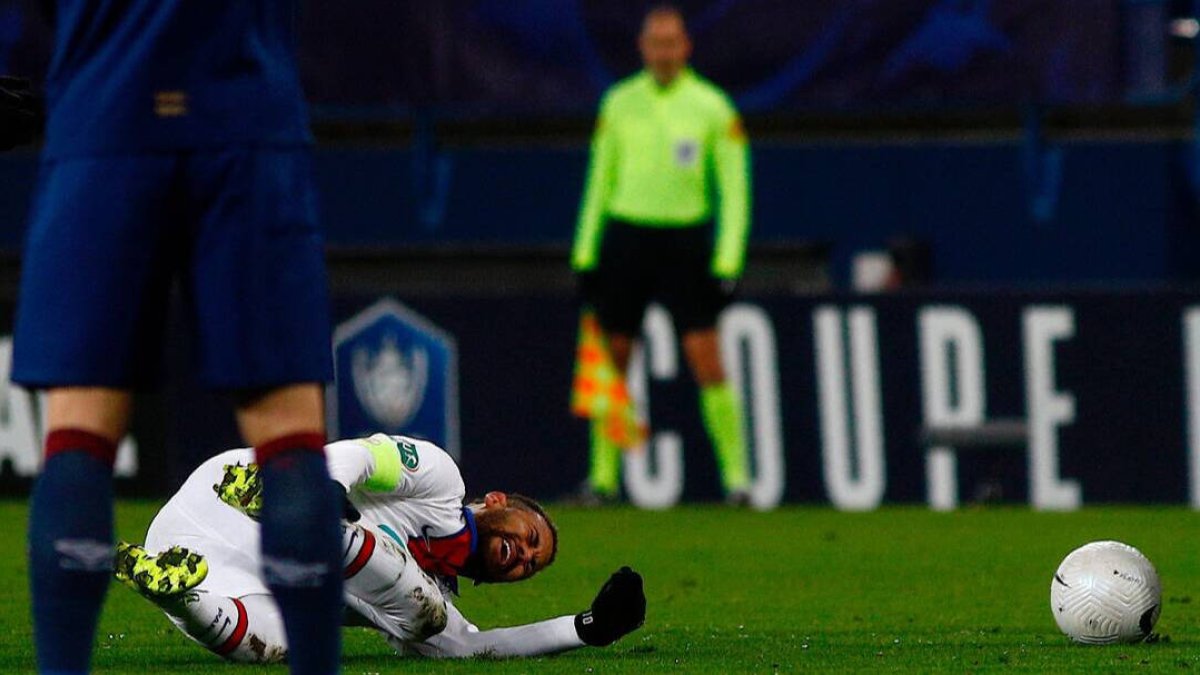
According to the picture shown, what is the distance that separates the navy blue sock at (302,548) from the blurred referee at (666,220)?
7.54 m

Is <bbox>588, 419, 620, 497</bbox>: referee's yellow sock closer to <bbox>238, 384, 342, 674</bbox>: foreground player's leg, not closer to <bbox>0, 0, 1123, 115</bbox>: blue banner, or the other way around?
<bbox>0, 0, 1123, 115</bbox>: blue banner

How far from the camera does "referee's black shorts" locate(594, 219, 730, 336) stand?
11.2 meters

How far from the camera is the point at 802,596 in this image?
23.6 ft

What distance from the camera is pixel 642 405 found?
11516 millimetres

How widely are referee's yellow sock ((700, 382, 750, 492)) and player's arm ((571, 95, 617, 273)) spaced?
2.63 ft

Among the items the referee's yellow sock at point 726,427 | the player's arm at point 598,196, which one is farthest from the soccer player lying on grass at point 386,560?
the player's arm at point 598,196

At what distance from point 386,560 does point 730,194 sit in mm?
6354

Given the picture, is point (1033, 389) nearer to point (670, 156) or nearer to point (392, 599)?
point (670, 156)

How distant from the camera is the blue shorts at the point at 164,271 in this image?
137 inches

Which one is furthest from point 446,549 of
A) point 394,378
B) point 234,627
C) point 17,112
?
point 394,378

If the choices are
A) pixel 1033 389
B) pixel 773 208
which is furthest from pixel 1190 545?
pixel 773 208

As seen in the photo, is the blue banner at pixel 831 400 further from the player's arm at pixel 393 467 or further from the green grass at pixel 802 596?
the player's arm at pixel 393 467

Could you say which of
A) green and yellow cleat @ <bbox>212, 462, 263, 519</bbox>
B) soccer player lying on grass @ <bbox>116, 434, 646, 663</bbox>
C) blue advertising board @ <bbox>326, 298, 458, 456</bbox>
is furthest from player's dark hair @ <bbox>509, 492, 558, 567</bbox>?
blue advertising board @ <bbox>326, 298, 458, 456</bbox>

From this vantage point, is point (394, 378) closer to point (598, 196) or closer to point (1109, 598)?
point (598, 196)
